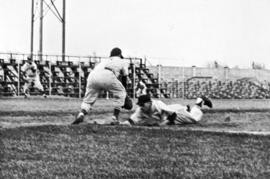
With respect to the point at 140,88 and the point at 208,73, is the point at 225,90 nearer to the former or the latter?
the point at 208,73

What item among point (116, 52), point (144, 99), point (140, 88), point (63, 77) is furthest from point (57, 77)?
point (144, 99)

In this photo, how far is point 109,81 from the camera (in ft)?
39.3

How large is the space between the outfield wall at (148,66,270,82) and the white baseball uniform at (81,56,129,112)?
4184cm

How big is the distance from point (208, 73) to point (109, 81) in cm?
5089

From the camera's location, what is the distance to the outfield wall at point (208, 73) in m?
57.8

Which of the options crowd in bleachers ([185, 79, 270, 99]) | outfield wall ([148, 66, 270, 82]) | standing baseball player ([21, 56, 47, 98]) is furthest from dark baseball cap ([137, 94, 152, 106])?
outfield wall ([148, 66, 270, 82])

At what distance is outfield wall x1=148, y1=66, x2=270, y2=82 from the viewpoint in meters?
57.8

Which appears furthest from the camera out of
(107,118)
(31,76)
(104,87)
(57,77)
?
(57,77)

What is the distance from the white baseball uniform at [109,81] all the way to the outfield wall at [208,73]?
137ft

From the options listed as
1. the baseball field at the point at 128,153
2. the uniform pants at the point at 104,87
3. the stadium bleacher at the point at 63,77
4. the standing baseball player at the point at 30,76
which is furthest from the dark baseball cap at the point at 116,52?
the stadium bleacher at the point at 63,77

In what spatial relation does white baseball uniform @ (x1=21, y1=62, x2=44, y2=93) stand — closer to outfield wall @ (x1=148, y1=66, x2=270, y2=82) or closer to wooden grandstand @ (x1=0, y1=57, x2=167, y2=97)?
wooden grandstand @ (x1=0, y1=57, x2=167, y2=97)

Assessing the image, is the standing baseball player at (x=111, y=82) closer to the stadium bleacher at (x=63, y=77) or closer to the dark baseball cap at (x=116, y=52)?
the dark baseball cap at (x=116, y=52)

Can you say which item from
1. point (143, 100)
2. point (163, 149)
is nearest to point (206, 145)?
point (163, 149)

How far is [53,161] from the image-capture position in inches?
249
